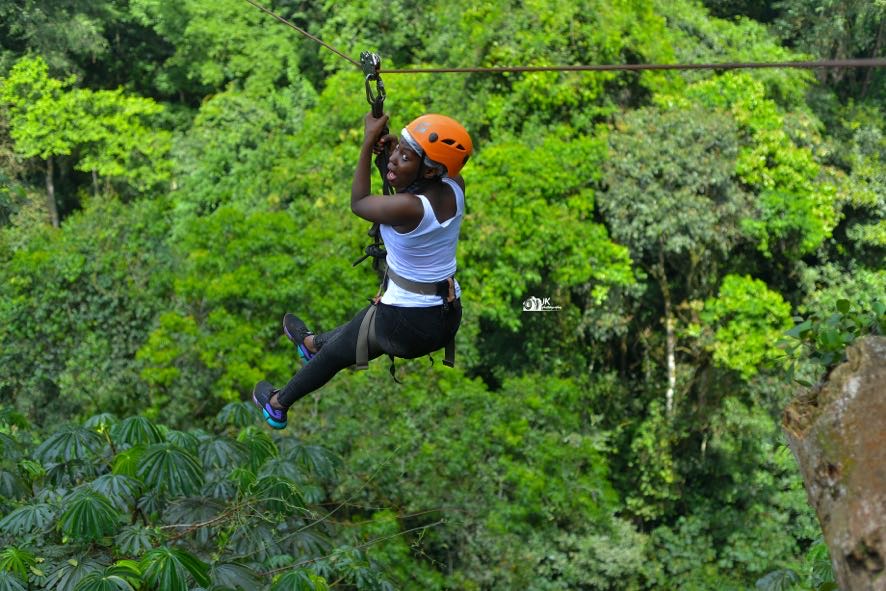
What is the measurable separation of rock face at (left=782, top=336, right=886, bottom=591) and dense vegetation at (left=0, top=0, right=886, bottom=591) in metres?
7.60

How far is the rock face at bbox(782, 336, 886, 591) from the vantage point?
2.76 metres

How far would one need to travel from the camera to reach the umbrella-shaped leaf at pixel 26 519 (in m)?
5.79

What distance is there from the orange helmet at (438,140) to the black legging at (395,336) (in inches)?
23.5

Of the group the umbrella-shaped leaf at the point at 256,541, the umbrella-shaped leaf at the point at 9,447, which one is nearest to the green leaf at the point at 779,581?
the umbrella-shaped leaf at the point at 256,541

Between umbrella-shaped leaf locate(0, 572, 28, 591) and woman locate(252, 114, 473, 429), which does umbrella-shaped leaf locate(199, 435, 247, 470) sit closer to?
umbrella-shaped leaf locate(0, 572, 28, 591)

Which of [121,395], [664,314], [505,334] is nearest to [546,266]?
[505,334]

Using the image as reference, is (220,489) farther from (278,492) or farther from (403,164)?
(403,164)

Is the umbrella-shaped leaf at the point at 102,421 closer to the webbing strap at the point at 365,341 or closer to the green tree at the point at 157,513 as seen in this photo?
the green tree at the point at 157,513

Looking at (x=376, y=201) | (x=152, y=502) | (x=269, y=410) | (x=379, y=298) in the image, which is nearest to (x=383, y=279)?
(x=379, y=298)

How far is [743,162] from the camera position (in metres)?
15.3

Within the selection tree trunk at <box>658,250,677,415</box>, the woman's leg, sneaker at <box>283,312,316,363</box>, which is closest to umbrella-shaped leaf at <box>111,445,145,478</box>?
sneaker at <box>283,312,316,363</box>

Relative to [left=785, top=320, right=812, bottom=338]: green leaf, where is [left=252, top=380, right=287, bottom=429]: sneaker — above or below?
below

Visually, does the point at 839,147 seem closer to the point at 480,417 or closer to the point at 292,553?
the point at 480,417

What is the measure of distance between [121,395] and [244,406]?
24.1 ft
